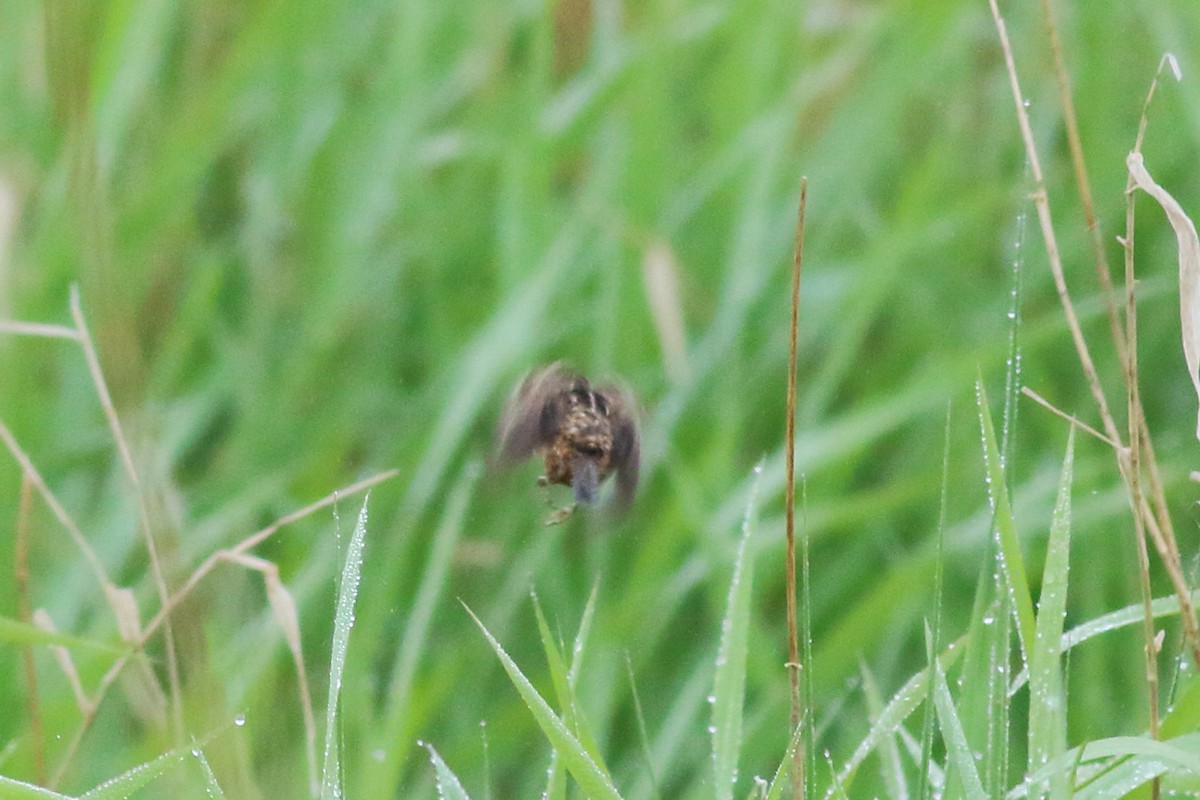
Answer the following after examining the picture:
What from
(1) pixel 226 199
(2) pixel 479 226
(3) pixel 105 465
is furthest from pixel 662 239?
(3) pixel 105 465

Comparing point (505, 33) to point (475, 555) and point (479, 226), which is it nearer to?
point (479, 226)

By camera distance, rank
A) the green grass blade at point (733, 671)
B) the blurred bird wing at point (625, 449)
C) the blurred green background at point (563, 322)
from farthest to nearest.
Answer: the blurred green background at point (563, 322) → the blurred bird wing at point (625, 449) → the green grass blade at point (733, 671)

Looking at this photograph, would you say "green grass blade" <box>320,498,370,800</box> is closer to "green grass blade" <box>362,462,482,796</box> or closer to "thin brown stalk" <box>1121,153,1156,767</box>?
"green grass blade" <box>362,462,482,796</box>

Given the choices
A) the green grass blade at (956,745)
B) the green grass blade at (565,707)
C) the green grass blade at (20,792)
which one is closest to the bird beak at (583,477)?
the green grass blade at (565,707)

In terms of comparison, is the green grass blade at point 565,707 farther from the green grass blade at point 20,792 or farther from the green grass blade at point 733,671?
Answer: the green grass blade at point 20,792

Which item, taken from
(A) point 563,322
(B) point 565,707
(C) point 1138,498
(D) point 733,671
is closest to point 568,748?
(B) point 565,707

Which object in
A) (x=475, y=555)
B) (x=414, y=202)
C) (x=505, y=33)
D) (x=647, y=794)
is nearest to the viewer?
(x=647, y=794)
